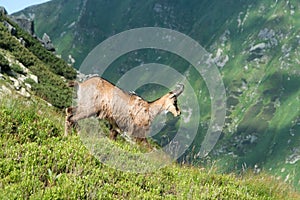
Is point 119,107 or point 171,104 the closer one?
point 119,107

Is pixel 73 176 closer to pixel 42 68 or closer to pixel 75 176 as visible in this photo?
pixel 75 176

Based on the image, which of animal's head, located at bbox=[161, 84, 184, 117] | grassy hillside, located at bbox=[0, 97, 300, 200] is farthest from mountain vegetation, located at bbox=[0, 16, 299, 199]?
animal's head, located at bbox=[161, 84, 184, 117]

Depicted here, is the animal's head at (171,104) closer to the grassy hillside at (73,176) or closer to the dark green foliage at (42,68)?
the grassy hillside at (73,176)

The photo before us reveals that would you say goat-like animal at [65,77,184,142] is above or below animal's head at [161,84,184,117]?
below

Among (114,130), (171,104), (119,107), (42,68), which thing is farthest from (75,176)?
(42,68)

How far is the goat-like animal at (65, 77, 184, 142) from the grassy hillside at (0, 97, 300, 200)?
10.2 ft

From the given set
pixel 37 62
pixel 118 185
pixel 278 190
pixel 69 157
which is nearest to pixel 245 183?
pixel 278 190

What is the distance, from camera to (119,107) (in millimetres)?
13648

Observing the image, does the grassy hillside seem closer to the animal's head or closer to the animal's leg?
the animal's leg

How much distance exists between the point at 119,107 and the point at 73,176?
20.3 feet

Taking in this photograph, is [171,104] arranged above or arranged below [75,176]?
above

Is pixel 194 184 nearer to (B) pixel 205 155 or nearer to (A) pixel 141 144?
(B) pixel 205 155

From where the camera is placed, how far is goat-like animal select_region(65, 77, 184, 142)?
525 inches

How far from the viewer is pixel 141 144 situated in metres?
13.0
